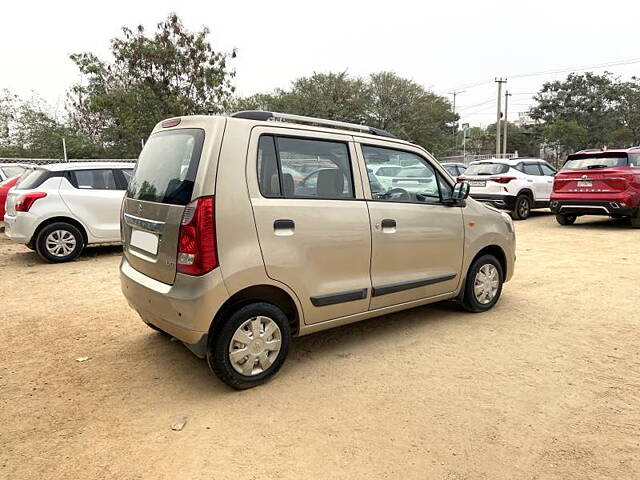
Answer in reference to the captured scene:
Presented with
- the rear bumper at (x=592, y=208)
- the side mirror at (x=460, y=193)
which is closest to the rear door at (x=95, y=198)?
the side mirror at (x=460, y=193)

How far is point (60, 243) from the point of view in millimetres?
7539

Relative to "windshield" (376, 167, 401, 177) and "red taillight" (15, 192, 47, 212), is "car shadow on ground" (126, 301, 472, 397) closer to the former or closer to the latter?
"windshield" (376, 167, 401, 177)

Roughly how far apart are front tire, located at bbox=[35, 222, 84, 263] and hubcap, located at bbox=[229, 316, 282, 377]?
18.8ft

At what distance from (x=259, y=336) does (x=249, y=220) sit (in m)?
0.80

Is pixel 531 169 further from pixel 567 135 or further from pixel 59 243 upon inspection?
pixel 567 135

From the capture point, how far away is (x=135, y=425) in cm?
282

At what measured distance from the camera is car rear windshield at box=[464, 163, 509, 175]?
39.6ft

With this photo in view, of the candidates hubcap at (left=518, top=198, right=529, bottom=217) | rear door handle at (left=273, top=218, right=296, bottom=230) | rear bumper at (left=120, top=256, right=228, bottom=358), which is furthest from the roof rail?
hubcap at (left=518, top=198, right=529, bottom=217)

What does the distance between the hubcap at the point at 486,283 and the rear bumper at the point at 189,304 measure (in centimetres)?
281

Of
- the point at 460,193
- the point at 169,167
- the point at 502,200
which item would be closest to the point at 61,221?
the point at 169,167

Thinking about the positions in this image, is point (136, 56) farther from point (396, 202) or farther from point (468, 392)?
point (468, 392)

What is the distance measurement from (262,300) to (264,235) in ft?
1.51

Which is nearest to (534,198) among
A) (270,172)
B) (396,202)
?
(396,202)

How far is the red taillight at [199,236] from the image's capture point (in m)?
2.89
